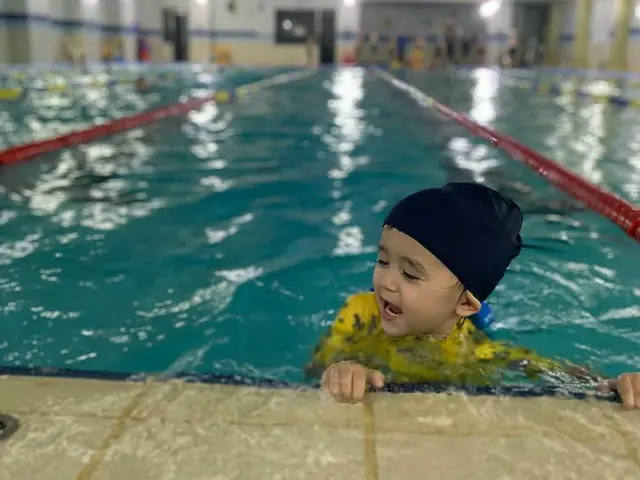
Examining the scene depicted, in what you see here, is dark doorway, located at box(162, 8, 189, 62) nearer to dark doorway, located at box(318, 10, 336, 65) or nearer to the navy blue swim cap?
dark doorway, located at box(318, 10, 336, 65)

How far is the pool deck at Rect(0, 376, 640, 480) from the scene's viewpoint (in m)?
1.46

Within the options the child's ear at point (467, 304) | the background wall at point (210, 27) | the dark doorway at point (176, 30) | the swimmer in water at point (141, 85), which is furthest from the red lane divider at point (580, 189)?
the dark doorway at point (176, 30)

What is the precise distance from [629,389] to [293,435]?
2.89ft

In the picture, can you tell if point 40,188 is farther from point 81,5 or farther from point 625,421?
point 81,5

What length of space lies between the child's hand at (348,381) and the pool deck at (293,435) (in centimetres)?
3

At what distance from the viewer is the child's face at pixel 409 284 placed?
6.35 ft

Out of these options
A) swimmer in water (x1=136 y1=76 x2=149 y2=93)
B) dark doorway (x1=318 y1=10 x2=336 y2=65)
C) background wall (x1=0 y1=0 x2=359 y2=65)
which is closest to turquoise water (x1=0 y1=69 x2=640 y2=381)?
swimmer in water (x1=136 y1=76 x2=149 y2=93)

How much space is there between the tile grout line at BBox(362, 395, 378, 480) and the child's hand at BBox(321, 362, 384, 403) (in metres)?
0.04

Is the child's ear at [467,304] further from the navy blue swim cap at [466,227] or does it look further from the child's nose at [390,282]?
the child's nose at [390,282]

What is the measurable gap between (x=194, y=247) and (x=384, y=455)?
2.85 m

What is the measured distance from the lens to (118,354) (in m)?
2.89

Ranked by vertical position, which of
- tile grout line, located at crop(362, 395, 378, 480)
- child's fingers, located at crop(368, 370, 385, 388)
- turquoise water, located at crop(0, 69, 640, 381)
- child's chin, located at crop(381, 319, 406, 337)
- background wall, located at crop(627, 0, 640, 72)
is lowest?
turquoise water, located at crop(0, 69, 640, 381)

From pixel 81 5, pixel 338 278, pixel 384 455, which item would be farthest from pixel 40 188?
pixel 81 5

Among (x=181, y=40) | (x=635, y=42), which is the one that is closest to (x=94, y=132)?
(x=635, y=42)
